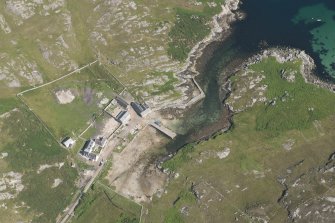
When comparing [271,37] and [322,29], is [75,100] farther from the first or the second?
[322,29]

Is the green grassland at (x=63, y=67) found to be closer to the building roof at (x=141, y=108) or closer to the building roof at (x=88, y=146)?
the building roof at (x=88, y=146)

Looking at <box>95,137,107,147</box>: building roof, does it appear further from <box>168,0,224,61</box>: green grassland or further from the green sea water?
the green sea water

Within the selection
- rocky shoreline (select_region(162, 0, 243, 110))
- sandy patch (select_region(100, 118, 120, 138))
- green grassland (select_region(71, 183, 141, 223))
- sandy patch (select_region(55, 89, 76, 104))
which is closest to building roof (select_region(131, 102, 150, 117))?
rocky shoreline (select_region(162, 0, 243, 110))

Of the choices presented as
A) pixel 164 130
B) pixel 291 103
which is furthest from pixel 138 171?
pixel 291 103

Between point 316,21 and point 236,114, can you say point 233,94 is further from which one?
point 316,21

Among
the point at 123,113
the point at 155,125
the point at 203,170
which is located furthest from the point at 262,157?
the point at 123,113
